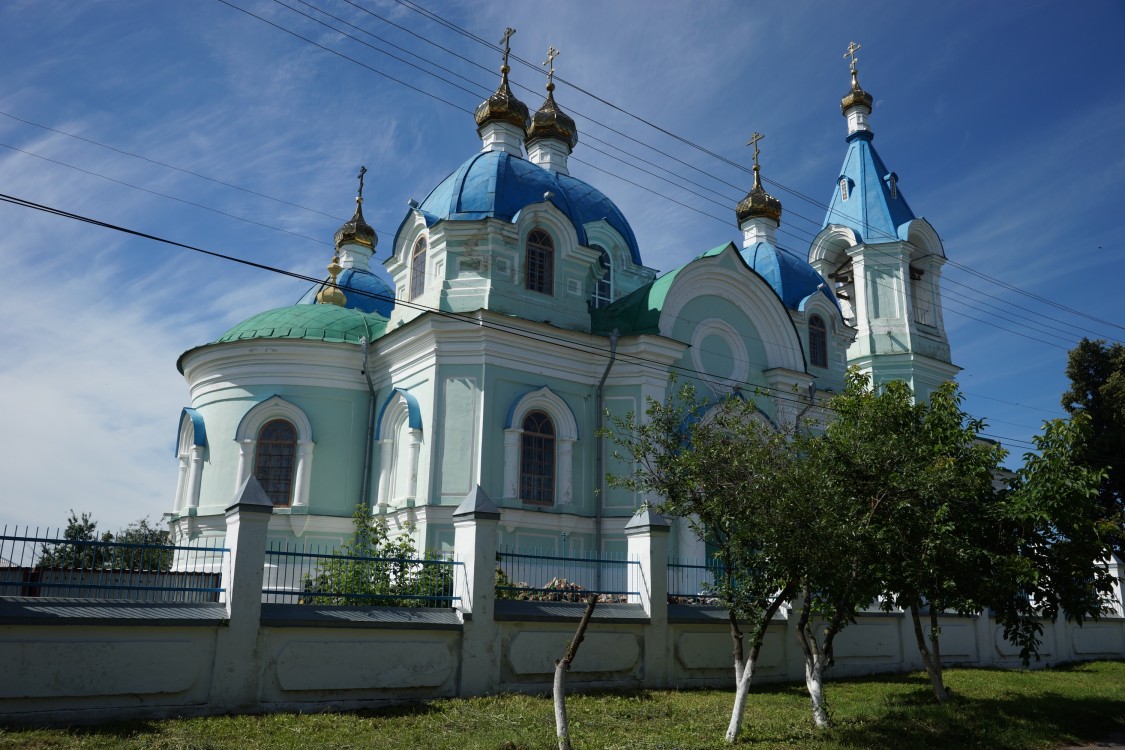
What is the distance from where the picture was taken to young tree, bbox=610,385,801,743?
8273 millimetres

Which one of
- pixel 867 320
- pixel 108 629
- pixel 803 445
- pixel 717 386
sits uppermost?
pixel 867 320

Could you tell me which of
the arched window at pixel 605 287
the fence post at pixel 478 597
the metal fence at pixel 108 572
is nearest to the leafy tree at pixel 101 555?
the metal fence at pixel 108 572

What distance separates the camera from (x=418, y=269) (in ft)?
60.4

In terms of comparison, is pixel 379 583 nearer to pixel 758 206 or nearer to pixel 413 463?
pixel 413 463

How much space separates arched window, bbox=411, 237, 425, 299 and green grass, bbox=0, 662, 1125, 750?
9922mm

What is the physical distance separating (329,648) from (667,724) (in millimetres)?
3396

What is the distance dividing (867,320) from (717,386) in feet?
27.8

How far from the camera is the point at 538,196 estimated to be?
18.7 metres

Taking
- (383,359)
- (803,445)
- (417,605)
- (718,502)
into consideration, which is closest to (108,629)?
(417,605)

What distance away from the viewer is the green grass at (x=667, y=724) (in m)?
7.55

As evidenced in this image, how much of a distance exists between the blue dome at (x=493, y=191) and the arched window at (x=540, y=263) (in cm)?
60

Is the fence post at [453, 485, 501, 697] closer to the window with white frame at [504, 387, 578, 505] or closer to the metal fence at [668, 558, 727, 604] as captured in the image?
the metal fence at [668, 558, 727, 604]

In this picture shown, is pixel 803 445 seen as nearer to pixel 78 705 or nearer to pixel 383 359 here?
pixel 78 705

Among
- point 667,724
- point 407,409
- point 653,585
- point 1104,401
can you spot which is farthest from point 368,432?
point 1104,401
